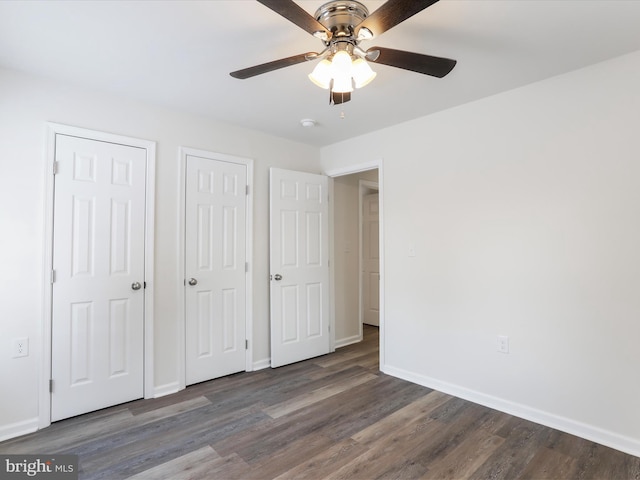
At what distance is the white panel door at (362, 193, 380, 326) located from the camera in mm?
5359

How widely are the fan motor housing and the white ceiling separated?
85mm

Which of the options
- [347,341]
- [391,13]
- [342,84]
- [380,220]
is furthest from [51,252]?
[347,341]

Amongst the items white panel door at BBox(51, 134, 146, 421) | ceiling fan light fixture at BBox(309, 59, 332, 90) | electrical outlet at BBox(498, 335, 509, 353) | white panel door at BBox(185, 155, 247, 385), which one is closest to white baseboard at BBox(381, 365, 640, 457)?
electrical outlet at BBox(498, 335, 509, 353)

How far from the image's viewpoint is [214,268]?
3.21 m

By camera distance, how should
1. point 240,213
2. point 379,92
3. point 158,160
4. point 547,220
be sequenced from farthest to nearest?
point 240,213, point 158,160, point 379,92, point 547,220

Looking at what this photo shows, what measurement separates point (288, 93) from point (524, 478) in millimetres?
2860

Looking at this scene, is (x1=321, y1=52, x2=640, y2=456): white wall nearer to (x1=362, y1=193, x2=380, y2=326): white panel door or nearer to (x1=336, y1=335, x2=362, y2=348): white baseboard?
(x1=336, y1=335, x2=362, y2=348): white baseboard

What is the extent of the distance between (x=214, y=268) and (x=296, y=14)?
2.36 meters

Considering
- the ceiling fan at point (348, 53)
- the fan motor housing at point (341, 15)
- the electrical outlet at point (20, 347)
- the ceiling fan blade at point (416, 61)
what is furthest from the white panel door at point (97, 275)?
the ceiling fan blade at point (416, 61)

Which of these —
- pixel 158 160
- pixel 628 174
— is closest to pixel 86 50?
pixel 158 160

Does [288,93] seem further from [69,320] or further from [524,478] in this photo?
[524,478]

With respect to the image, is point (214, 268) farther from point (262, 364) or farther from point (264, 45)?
point (264, 45)

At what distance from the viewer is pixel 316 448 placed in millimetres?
2121

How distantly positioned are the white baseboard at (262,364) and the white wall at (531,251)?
1.26 metres
